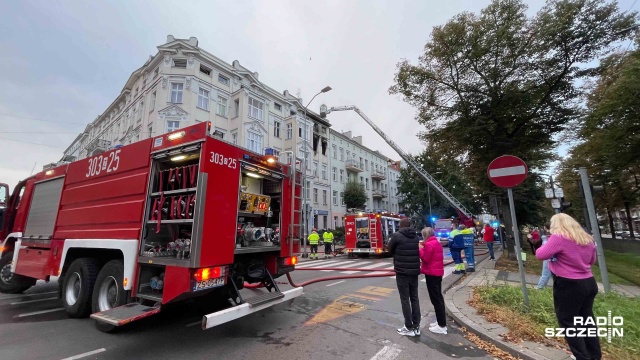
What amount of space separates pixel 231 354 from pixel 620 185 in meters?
32.9


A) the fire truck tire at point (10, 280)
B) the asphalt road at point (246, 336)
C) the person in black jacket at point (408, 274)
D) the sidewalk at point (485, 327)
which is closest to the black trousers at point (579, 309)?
the sidewalk at point (485, 327)

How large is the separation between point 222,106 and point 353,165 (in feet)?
64.0

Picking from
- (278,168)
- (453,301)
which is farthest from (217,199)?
(453,301)

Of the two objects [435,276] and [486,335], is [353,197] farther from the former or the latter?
[486,335]

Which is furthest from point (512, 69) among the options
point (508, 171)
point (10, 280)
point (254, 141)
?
point (254, 141)

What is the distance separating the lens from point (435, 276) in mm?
4715

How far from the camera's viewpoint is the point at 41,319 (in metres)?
5.49

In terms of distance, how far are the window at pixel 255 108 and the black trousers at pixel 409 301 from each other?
1000 inches

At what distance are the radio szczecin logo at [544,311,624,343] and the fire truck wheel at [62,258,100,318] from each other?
7.01m

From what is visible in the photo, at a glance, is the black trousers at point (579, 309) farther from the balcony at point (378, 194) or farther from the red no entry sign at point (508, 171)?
the balcony at point (378, 194)

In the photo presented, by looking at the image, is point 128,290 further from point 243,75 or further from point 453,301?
point 243,75

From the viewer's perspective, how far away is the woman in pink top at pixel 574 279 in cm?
310

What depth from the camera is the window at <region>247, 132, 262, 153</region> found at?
→ 2700 centimetres

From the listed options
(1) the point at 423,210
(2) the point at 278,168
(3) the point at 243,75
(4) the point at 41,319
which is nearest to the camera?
(4) the point at 41,319
